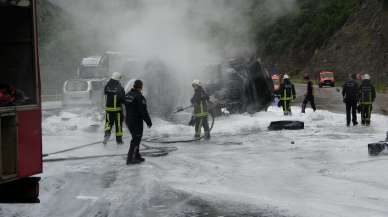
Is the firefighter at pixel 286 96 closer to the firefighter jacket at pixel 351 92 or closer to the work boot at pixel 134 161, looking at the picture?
the firefighter jacket at pixel 351 92

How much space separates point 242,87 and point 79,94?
10758mm

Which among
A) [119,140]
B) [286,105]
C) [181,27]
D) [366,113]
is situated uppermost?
[181,27]

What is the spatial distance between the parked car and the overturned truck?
29.0 feet

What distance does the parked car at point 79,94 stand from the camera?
26.5 meters

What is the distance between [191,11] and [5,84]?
635 inches

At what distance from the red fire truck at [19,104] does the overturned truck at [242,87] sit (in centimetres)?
1282

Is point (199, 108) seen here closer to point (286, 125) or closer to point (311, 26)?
point (286, 125)

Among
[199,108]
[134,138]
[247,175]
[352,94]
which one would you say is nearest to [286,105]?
[352,94]

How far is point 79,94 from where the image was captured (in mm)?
26672

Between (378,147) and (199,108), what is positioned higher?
(199,108)

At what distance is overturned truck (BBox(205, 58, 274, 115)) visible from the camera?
18.7 m

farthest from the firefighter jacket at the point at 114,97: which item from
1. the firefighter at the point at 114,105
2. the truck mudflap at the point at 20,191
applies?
the truck mudflap at the point at 20,191

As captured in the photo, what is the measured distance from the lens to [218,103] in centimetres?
1820

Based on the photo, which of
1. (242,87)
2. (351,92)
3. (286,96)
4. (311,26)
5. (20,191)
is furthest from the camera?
(311,26)
